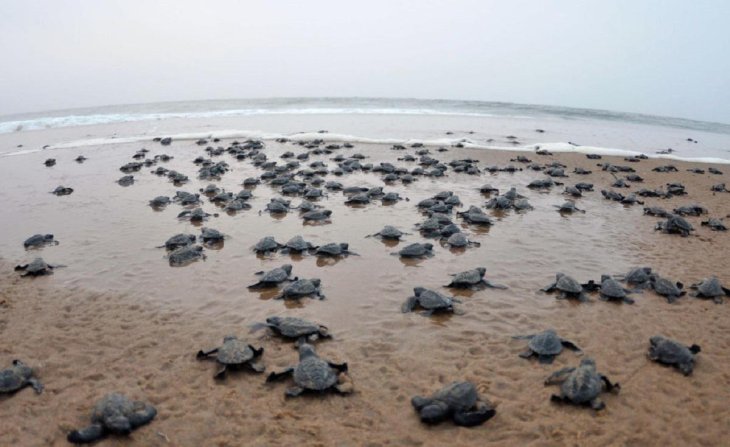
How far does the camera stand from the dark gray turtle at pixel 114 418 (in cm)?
411

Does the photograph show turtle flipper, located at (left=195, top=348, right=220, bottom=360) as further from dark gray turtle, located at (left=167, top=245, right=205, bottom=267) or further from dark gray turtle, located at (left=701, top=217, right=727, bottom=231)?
dark gray turtle, located at (left=701, top=217, right=727, bottom=231)

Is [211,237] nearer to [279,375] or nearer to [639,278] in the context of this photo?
[279,375]

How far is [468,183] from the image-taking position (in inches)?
578

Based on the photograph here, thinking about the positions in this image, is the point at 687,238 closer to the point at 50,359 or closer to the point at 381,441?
the point at 381,441

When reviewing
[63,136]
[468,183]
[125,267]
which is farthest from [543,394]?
[63,136]

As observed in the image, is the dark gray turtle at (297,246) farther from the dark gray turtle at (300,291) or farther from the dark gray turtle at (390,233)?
the dark gray turtle at (300,291)

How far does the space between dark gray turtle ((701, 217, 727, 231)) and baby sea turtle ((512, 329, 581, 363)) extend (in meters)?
7.67

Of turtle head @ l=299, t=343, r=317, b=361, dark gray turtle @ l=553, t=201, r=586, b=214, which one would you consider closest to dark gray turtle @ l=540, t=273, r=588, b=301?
turtle head @ l=299, t=343, r=317, b=361

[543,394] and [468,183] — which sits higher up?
[468,183]

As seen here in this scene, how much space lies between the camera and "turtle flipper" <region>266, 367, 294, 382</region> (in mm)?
4914

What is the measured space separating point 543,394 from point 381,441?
73.3 inches

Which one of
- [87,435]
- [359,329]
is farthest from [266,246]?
[87,435]

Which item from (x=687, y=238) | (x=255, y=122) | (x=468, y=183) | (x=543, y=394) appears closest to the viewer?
(x=543, y=394)

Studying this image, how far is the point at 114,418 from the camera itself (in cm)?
418
